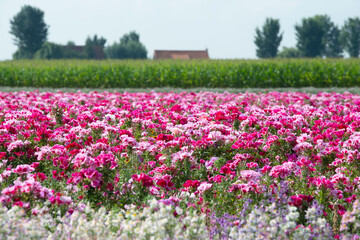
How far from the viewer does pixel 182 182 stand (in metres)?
5.39

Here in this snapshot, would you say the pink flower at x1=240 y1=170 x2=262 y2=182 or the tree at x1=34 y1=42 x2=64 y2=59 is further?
the tree at x1=34 y1=42 x2=64 y2=59

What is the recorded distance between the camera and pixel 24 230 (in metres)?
3.12

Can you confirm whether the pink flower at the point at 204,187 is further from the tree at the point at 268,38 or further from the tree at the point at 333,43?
the tree at the point at 333,43

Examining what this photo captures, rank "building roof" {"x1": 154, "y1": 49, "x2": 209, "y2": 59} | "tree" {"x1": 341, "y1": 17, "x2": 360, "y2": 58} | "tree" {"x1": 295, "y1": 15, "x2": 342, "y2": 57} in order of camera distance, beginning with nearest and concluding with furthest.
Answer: "building roof" {"x1": 154, "y1": 49, "x2": 209, "y2": 59} → "tree" {"x1": 295, "y1": 15, "x2": 342, "y2": 57} → "tree" {"x1": 341, "y1": 17, "x2": 360, "y2": 58}

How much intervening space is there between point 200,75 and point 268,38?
65741 mm

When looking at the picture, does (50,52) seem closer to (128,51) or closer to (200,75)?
(128,51)

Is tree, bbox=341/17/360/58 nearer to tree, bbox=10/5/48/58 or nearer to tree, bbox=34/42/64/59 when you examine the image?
tree, bbox=34/42/64/59

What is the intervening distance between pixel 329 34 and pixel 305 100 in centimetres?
9002

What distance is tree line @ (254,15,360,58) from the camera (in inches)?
3337

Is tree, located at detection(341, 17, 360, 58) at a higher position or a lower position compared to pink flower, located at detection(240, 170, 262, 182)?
Answer: higher

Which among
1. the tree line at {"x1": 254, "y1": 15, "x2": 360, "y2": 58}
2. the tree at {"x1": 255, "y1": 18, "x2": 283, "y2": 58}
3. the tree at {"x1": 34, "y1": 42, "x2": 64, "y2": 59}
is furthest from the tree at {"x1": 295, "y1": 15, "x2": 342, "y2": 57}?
the tree at {"x1": 34, "y1": 42, "x2": 64, "y2": 59}

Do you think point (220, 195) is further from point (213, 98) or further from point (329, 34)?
point (329, 34)

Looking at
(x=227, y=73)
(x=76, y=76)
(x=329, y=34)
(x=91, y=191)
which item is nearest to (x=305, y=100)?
(x=91, y=191)

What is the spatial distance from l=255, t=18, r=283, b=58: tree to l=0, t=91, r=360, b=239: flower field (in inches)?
3131
